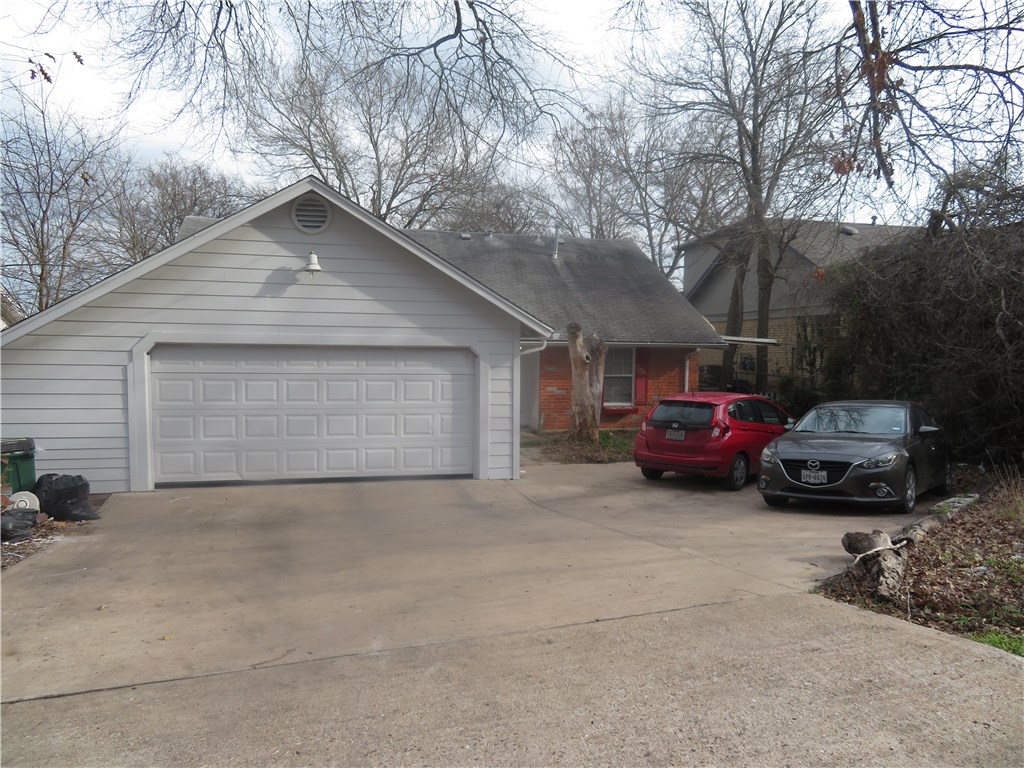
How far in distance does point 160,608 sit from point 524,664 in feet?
10.4

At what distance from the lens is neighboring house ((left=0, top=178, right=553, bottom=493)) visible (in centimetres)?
1091

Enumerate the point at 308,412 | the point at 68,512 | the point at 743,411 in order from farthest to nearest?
the point at 743,411, the point at 308,412, the point at 68,512

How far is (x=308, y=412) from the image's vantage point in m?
11.9

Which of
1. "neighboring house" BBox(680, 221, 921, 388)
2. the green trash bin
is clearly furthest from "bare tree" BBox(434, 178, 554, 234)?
the green trash bin

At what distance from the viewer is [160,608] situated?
6016 mm

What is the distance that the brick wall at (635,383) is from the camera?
19.1m

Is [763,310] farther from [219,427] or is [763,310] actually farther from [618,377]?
[219,427]

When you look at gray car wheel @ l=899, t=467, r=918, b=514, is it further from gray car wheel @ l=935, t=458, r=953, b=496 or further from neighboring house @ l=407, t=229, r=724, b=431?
neighboring house @ l=407, t=229, r=724, b=431

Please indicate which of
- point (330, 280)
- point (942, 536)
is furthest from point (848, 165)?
point (330, 280)

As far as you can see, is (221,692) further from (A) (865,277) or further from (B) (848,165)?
(A) (865,277)

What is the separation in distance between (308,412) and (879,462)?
8335 millimetres

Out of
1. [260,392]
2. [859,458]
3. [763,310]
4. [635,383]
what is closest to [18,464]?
[260,392]

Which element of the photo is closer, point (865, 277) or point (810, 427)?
point (810, 427)

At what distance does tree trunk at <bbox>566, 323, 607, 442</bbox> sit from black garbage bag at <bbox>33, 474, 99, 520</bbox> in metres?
9.66
